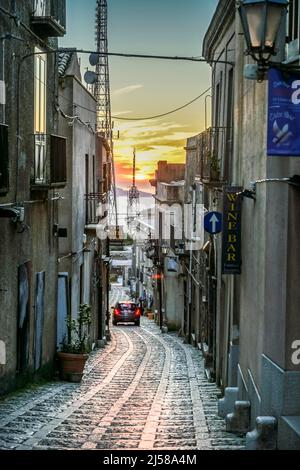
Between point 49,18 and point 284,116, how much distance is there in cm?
852

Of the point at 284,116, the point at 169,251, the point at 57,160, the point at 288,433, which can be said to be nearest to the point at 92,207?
the point at 57,160

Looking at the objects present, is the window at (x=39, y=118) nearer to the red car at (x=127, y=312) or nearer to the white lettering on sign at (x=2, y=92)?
the white lettering on sign at (x=2, y=92)

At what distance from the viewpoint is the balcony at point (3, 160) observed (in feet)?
42.1

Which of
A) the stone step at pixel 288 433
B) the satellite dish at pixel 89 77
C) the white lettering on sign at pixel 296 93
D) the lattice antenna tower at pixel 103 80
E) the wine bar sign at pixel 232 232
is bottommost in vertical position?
the stone step at pixel 288 433

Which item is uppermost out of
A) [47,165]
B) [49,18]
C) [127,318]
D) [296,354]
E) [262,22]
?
[49,18]

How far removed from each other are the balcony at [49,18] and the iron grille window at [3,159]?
13.7 ft

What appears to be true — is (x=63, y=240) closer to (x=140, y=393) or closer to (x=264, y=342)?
(x=140, y=393)

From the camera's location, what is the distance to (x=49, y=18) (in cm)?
1647

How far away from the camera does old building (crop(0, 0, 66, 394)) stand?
558 inches

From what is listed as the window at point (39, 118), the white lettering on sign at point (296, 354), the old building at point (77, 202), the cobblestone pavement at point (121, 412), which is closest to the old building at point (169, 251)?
the old building at point (77, 202)

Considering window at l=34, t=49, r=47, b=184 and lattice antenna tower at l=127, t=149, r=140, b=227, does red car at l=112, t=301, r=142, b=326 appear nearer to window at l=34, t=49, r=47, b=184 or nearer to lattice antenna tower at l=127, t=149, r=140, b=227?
window at l=34, t=49, r=47, b=184

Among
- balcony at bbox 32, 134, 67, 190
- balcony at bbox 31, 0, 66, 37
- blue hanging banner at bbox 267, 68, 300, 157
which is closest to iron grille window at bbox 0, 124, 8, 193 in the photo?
balcony at bbox 32, 134, 67, 190

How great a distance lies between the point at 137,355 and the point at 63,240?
20.7 feet

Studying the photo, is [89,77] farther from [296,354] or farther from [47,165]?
[296,354]
